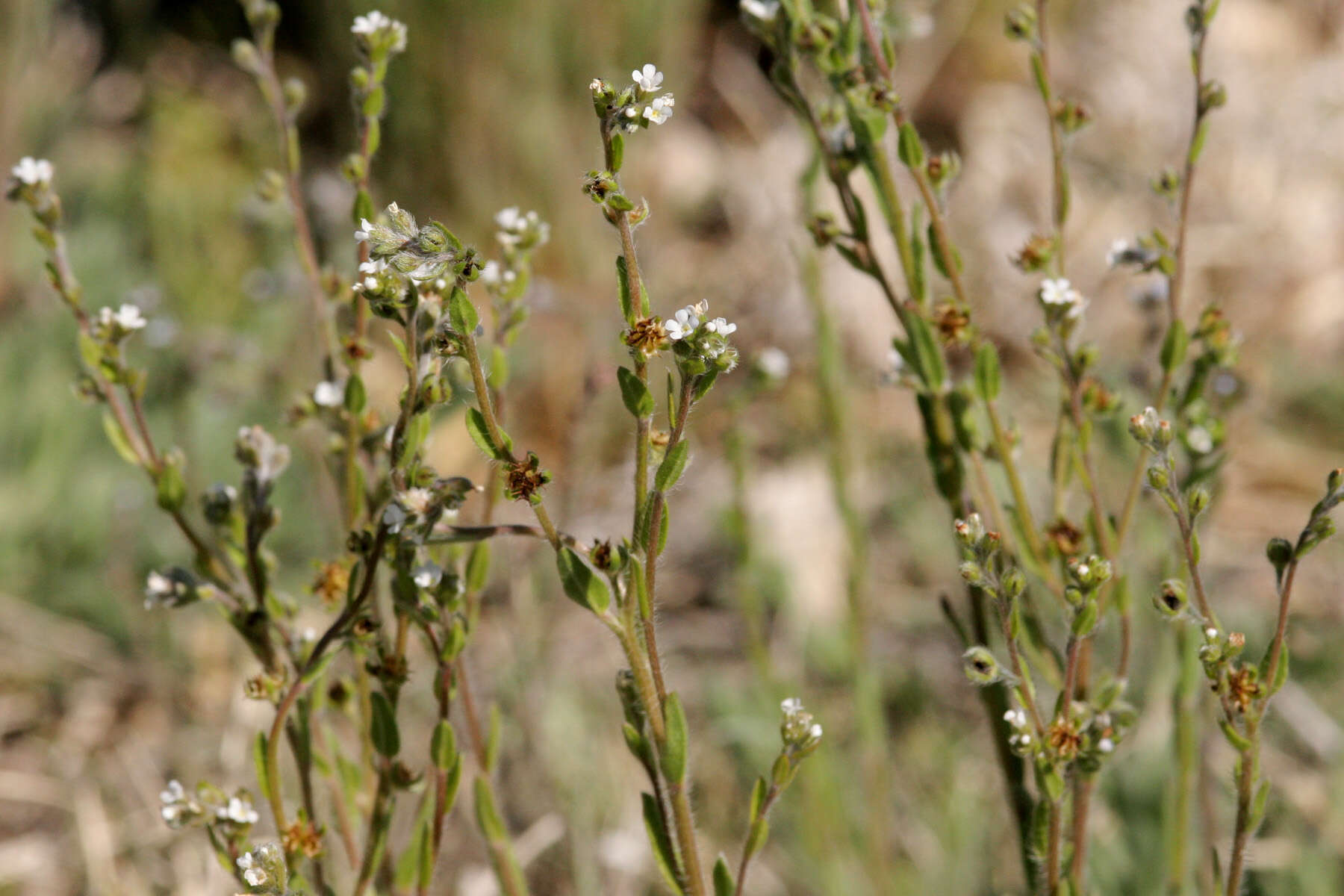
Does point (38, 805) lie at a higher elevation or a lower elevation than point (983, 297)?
lower

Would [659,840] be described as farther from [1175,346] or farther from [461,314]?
[1175,346]

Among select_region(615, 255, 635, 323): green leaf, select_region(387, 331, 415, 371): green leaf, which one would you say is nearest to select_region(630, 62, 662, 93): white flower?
select_region(615, 255, 635, 323): green leaf

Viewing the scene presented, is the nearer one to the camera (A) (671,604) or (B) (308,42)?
(A) (671,604)

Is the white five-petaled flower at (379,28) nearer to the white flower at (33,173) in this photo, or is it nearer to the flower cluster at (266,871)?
the white flower at (33,173)

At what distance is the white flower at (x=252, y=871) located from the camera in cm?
81

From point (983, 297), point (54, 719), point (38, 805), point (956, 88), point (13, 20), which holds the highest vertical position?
point (956, 88)

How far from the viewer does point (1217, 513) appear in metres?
3.28

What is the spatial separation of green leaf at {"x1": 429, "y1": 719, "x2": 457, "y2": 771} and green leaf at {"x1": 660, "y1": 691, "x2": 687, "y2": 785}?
0.58 ft

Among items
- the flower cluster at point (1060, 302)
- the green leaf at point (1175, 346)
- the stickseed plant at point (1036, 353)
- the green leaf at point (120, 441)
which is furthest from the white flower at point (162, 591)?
the green leaf at point (1175, 346)

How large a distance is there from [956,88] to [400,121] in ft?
7.23

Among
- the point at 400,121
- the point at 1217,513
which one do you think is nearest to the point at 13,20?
the point at 400,121

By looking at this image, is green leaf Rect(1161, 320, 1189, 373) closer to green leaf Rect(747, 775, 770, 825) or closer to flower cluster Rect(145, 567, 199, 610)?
green leaf Rect(747, 775, 770, 825)

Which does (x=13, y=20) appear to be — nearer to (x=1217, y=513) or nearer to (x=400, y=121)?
(x=400, y=121)

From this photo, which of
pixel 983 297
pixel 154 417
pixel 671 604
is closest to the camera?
pixel 671 604
